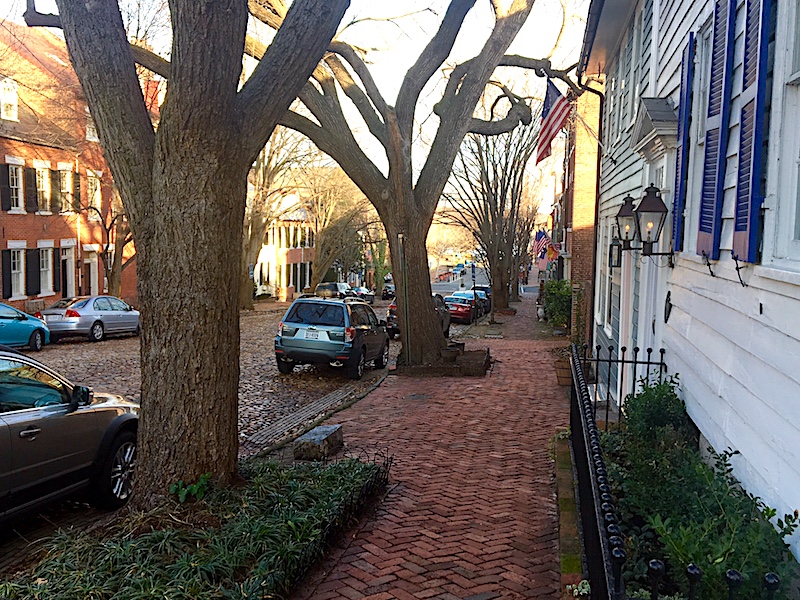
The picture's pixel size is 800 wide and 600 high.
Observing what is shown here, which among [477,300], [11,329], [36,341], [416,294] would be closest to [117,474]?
[416,294]

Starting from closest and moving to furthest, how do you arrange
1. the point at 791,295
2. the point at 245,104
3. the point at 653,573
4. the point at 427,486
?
the point at 653,573, the point at 791,295, the point at 245,104, the point at 427,486

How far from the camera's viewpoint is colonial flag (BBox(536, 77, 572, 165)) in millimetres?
14766

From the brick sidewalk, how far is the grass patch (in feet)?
0.88

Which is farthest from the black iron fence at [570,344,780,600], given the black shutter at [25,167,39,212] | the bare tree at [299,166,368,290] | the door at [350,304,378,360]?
the bare tree at [299,166,368,290]

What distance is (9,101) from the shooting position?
94.0 feet

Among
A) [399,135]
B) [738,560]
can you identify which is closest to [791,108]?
[738,560]

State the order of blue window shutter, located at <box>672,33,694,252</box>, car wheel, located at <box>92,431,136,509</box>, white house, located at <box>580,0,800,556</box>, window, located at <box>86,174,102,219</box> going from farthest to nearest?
window, located at <box>86,174,102,219</box>
car wheel, located at <box>92,431,136,509</box>
blue window shutter, located at <box>672,33,694,252</box>
white house, located at <box>580,0,800,556</box>

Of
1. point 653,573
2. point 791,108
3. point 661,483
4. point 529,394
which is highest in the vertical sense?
point 791,108

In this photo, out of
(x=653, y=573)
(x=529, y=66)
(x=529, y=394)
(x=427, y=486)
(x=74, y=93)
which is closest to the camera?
(x=653, y=573)

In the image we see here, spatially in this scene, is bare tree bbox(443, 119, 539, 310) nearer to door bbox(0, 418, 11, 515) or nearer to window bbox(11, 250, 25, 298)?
window bbox(11, 250, 25, 298)

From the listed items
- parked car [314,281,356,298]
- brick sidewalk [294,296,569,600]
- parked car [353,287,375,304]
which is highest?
brick sidewalk [294,296,569,600]

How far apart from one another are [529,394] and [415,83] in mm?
6470

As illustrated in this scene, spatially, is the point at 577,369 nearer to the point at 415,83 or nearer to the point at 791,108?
the point at 791,108

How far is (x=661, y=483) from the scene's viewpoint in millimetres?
4660
